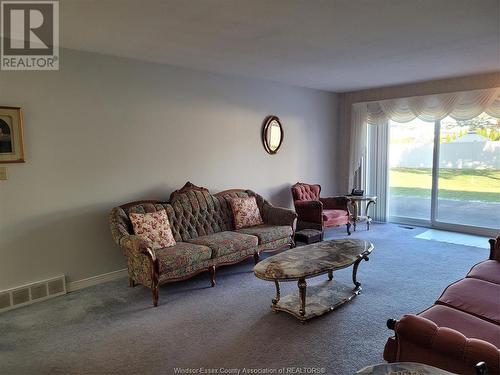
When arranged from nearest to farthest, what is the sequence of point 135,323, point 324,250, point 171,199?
point 135,323, point 324,250, point 171,199

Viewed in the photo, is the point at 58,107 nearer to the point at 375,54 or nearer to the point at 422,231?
the point at 375,54

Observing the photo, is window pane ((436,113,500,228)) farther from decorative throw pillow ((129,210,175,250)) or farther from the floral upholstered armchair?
decorative throw pillow ((129,210,175,250))

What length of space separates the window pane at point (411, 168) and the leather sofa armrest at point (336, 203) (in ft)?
4.58

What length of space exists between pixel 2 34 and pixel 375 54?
12.6 feet

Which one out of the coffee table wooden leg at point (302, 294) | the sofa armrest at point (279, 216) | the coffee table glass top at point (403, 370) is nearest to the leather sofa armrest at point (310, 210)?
the sofa armrest at point (279, 216)

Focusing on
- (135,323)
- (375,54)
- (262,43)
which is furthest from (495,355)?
(375,54)

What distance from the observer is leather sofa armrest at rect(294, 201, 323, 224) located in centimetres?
559

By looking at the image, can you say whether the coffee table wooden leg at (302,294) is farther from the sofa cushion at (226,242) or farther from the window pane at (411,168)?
the window pane at (411,168)

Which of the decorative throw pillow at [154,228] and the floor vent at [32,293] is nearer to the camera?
the floor vent at [32,293]

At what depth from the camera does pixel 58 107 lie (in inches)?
145

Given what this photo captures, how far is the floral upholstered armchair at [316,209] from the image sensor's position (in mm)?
5637

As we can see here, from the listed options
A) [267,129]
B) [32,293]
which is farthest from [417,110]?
[32,293]

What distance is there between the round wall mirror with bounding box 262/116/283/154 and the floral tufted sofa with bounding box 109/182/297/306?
3.25ft

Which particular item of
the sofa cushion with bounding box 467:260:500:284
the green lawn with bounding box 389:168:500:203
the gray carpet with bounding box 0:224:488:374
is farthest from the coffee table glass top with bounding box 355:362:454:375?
the green lawn with bounding box 389:168:500:203
